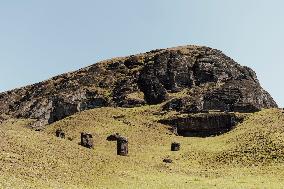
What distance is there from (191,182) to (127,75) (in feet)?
263

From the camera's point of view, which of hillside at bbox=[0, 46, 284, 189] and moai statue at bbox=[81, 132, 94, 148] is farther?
moai statue at bbox=[81, 132, 94, 148]

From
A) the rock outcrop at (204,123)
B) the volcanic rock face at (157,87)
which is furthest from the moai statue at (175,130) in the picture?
the volcanic rock face at (157,87)

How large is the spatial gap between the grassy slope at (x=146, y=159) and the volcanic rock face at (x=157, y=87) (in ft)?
39.5

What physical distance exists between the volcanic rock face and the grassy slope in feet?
39.5

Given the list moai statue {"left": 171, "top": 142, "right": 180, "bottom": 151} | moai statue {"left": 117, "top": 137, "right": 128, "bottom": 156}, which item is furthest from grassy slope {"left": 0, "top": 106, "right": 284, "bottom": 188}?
moai statue {"left": 117, "top": 137, "right": 128, "bottom": 156}

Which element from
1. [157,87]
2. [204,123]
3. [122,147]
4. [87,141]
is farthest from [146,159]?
[157,87]

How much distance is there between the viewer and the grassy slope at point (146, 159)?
49812mm

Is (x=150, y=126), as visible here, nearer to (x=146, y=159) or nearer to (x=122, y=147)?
(x=122, y=147)

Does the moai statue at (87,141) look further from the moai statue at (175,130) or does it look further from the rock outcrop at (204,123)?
the rock outcrop at (204,123)

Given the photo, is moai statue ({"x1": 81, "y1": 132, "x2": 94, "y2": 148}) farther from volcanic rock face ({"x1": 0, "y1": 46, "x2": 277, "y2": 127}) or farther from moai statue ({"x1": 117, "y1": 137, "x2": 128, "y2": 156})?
volcanic rock face ({"x1": 0, "y1": 46, "x2": 277, "y2": 127})

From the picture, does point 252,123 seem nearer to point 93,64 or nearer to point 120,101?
point 120,101

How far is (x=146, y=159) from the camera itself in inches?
2763

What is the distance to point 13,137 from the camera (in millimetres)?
58594

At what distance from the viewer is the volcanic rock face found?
→ 10644cm
